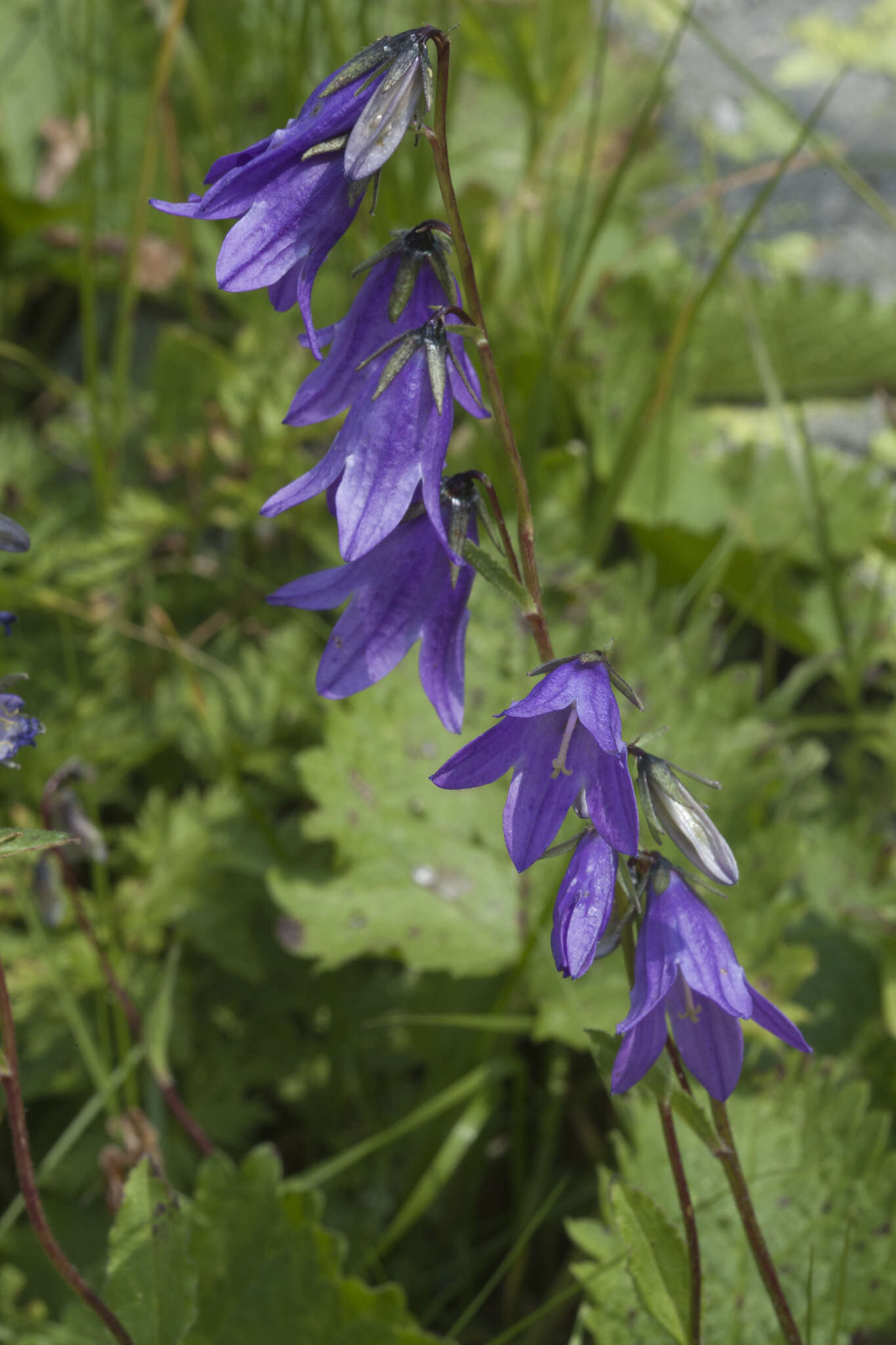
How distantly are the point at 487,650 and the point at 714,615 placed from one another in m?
0.53

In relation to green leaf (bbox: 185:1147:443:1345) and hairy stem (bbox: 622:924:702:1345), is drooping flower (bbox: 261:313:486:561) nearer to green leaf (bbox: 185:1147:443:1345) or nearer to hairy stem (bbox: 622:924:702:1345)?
hairy stem (bbox: 622:924:702:1345)

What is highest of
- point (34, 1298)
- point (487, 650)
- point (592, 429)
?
point (592, 429)

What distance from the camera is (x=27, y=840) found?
1.18 metres

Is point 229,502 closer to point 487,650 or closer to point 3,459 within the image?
point 3,459

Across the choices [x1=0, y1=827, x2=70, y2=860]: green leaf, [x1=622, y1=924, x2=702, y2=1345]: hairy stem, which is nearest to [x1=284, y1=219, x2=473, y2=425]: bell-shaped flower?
[x1=0, y1=827, x2=70, y2=860]: green leaf

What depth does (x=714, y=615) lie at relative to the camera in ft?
8.54

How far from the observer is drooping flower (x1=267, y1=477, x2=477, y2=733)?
1319mm

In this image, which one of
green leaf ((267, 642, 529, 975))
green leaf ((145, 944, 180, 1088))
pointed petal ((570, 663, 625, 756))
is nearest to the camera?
pointed petal ((570, 663, 625, 756))

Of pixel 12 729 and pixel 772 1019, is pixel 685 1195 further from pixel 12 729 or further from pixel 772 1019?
pixel 12 729

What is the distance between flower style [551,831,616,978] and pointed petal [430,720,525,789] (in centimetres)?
11

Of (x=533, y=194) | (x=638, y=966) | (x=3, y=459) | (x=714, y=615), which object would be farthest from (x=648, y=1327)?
(x=533, y=194)

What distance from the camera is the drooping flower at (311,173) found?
3.54 ft

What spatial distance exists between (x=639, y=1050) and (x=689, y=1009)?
0.44ft

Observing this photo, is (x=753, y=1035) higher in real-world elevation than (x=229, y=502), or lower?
lower
